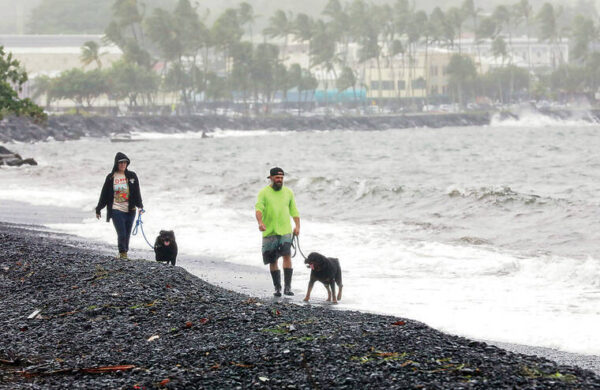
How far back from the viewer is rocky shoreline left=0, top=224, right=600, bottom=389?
6516 millimetres

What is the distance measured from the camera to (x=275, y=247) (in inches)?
442

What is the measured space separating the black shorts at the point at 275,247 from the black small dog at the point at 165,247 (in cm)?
193

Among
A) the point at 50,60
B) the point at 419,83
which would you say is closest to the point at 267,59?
the point at 50,60

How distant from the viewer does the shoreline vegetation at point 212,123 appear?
90562 mm

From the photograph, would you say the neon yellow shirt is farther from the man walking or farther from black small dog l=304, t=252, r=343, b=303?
black small dog l=304, t=252, r=343, b=303

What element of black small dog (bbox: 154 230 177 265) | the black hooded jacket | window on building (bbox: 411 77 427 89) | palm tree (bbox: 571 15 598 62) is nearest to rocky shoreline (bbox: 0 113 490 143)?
window on building (bbox: 411 77 427 89)

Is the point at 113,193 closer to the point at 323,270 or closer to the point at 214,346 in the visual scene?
the point at 323,270

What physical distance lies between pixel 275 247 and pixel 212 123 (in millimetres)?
112774

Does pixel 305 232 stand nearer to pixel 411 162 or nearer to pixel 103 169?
pixel 103 169

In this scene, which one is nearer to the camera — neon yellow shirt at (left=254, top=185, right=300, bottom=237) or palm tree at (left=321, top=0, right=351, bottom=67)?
neon yellow shirt at (left=254, top=185, right=300, bottom=237)

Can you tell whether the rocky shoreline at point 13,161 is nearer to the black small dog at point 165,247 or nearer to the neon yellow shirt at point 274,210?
the black small dog at point 165,247

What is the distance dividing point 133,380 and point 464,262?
27.6 ft

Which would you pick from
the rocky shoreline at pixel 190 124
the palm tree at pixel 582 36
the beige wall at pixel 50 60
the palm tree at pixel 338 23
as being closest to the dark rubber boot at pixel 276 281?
the rocky shoreline at pixel 190 124

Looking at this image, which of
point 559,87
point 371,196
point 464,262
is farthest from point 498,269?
point 559,87
